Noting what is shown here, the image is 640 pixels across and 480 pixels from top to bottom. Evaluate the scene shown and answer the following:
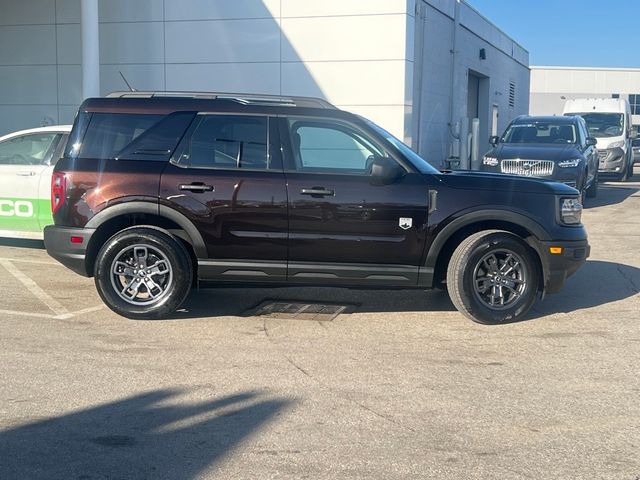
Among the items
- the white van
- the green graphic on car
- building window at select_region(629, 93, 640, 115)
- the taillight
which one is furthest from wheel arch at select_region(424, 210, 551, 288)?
building window at select_region(629, 93, 640, 115)

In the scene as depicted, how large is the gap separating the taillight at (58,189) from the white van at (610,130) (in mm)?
19338

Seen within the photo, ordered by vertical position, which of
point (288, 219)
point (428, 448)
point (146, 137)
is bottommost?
point (428, 448)

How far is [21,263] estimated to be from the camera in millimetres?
9312

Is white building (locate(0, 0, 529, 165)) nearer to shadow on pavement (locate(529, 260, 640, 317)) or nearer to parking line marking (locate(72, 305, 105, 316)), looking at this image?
shadow on pavement (locate(529, 260, 640, 317))

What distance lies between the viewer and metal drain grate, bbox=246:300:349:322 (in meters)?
7.00

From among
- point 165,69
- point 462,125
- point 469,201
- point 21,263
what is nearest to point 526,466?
point 469,201

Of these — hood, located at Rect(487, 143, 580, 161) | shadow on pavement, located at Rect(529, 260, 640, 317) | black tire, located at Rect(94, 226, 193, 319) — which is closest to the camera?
black tire, located at Rect(94, 226, 193, 319)

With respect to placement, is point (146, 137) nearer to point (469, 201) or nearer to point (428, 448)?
point (469, 201)

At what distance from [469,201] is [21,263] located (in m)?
5.92

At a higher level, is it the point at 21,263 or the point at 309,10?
the point at 309,10

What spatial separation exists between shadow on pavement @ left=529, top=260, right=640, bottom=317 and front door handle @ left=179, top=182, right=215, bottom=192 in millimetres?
3347

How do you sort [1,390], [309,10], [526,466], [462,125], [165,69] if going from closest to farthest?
[526,466], [1,390], [309,10], [165,69], [462,125]

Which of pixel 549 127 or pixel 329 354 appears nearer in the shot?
pixel 329 354

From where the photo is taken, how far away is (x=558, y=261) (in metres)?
6.66
